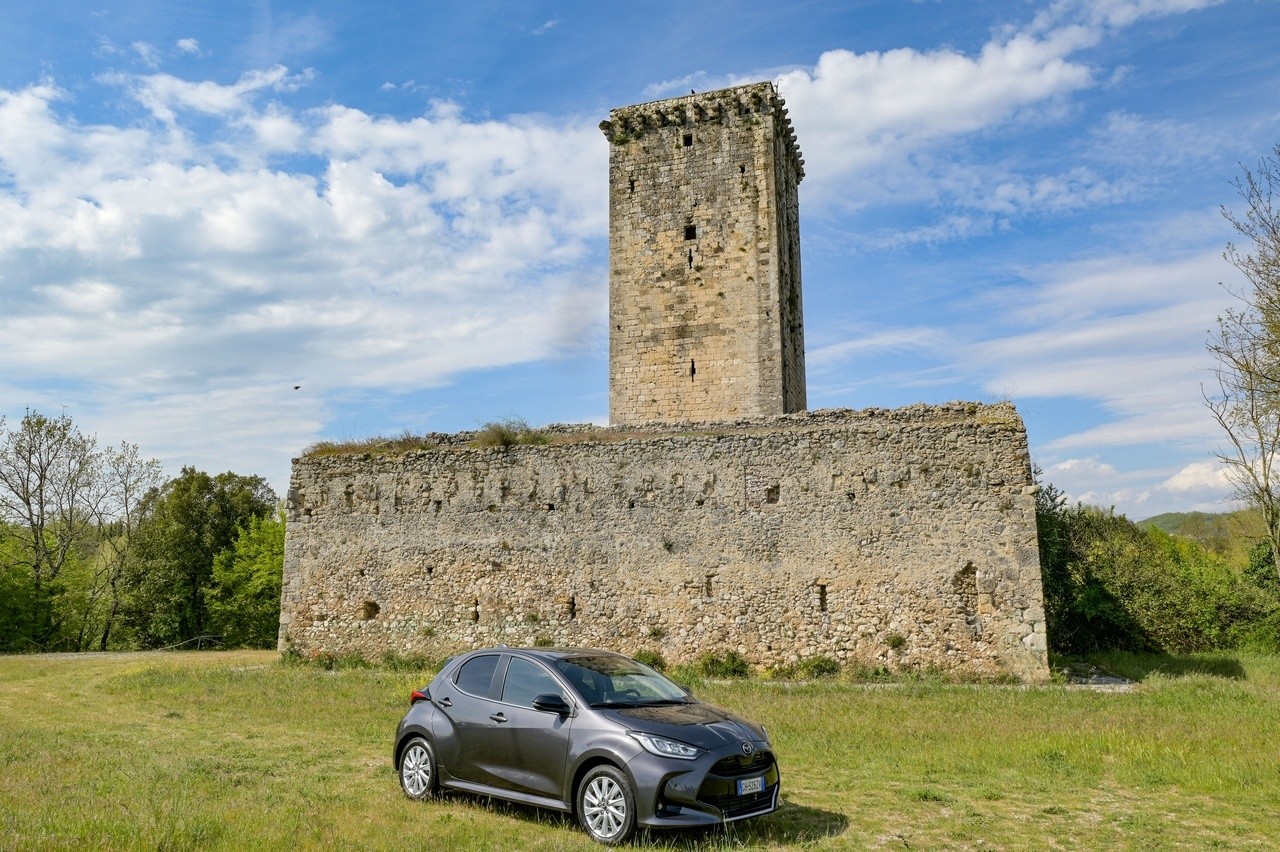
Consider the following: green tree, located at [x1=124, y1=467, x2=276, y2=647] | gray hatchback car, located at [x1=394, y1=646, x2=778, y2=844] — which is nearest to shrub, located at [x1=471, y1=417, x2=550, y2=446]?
gray hatchback car, located at [x1=394, y1=646, x2=778, y2=844]

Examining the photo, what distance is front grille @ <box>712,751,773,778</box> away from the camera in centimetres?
614

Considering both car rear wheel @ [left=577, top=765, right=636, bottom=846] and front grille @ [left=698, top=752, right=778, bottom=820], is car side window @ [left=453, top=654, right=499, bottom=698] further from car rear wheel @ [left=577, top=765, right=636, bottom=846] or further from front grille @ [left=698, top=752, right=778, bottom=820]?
front grille @ [left=698, top=752, right=778, bottom=820]

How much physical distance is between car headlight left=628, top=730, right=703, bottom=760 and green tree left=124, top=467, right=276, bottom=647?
103ft

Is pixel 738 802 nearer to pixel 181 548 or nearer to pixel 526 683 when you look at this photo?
pixel 526 683

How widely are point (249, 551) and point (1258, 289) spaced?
1272 inches

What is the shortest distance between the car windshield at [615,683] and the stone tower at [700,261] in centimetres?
1475

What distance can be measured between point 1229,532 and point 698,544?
933 inches

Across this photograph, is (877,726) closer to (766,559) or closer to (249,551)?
(766,559)

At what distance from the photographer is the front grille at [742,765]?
20.2ft

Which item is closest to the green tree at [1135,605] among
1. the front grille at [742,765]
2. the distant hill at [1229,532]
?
the distant hill at [1229,532]

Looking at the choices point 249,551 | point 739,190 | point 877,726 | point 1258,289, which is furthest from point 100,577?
point 1258,289

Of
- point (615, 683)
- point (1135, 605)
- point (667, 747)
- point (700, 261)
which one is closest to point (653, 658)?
point (615, 683)

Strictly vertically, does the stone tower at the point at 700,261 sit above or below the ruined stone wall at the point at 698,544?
above

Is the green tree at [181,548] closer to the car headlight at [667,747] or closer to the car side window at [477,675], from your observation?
the car side window at [477,675]
